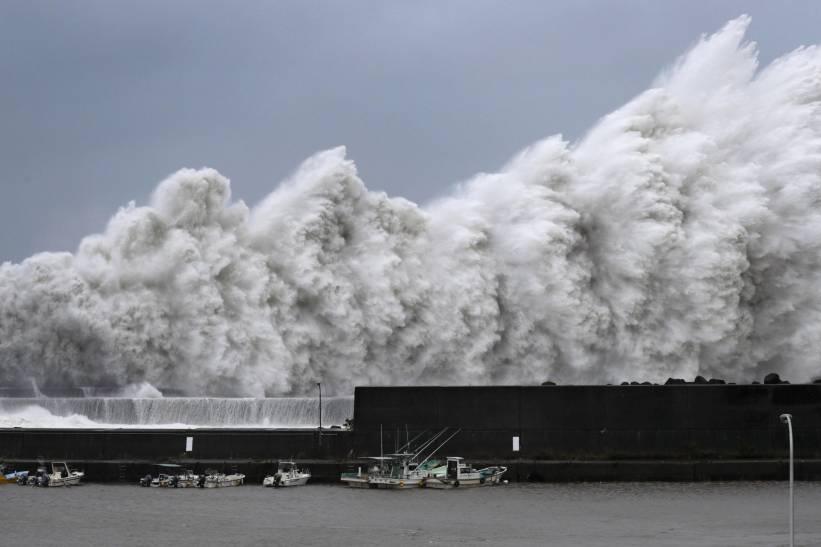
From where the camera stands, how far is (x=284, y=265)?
46000 millimetres

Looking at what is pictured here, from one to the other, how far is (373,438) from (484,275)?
13212 millimetres

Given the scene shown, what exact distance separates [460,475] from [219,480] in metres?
6.18

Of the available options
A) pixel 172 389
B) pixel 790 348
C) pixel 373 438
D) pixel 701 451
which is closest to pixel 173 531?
pixel 373 438

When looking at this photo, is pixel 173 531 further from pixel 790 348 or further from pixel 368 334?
pixel 790 348

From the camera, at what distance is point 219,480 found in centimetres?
3462

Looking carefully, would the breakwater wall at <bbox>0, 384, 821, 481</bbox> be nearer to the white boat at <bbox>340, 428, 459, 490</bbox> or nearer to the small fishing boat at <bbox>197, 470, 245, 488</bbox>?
the white boat at <bbox>340, 428, 459, 490</bbox>

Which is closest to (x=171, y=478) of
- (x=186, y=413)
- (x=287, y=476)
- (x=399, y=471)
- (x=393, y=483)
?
(x=287, y=476)

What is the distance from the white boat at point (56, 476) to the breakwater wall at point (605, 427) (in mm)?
6077

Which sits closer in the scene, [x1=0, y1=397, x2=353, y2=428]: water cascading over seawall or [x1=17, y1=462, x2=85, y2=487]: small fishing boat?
[x1=17, y1=462, x2=85, y2=487]: small fishing boat

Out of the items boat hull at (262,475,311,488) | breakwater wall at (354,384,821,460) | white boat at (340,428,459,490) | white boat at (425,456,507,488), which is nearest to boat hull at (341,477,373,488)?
white boat at (340,428,459,490)

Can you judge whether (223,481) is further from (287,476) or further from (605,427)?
(605,427)

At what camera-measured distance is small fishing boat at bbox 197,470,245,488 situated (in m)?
34.5

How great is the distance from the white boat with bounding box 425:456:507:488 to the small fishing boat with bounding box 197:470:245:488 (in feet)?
16.1

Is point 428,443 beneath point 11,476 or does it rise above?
above
